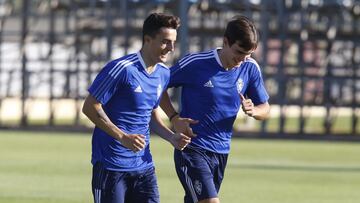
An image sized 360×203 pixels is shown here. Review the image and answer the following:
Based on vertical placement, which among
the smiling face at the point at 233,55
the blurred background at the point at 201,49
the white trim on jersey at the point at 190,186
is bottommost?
the blurred background at the point at 201,49

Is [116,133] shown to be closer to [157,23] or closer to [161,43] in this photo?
[161,43]

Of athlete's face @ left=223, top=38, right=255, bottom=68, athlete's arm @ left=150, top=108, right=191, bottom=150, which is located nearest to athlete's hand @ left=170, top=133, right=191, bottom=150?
athlete's arm @ left=150, top=108, right=191, bottom=150

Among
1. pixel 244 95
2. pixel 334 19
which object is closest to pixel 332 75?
pixel 334 19

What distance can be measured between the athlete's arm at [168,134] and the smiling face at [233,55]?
826mm

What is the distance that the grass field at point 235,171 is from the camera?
15.7 metres

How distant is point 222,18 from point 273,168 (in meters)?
13.8

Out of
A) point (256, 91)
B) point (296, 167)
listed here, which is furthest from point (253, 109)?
point (296, 167)

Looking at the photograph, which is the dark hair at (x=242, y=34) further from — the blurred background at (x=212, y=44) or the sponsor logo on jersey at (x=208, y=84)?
the blurred background at (x=212, y=44)

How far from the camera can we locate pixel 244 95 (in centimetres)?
1041

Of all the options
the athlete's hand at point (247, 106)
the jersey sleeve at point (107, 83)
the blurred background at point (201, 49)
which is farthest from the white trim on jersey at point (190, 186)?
the blurred background at point (201, 49)

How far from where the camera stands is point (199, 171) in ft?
32.8

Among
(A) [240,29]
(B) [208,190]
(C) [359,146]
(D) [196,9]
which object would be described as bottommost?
(C) [359,146]

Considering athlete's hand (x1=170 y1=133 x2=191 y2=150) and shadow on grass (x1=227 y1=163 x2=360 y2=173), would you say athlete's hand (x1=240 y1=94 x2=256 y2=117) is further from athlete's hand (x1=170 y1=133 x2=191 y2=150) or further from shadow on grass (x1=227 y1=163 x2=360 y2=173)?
shadow on grass (x1=227 y1=163 x2=360 y2=173)

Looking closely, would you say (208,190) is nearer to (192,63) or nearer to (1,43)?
(192,63)
